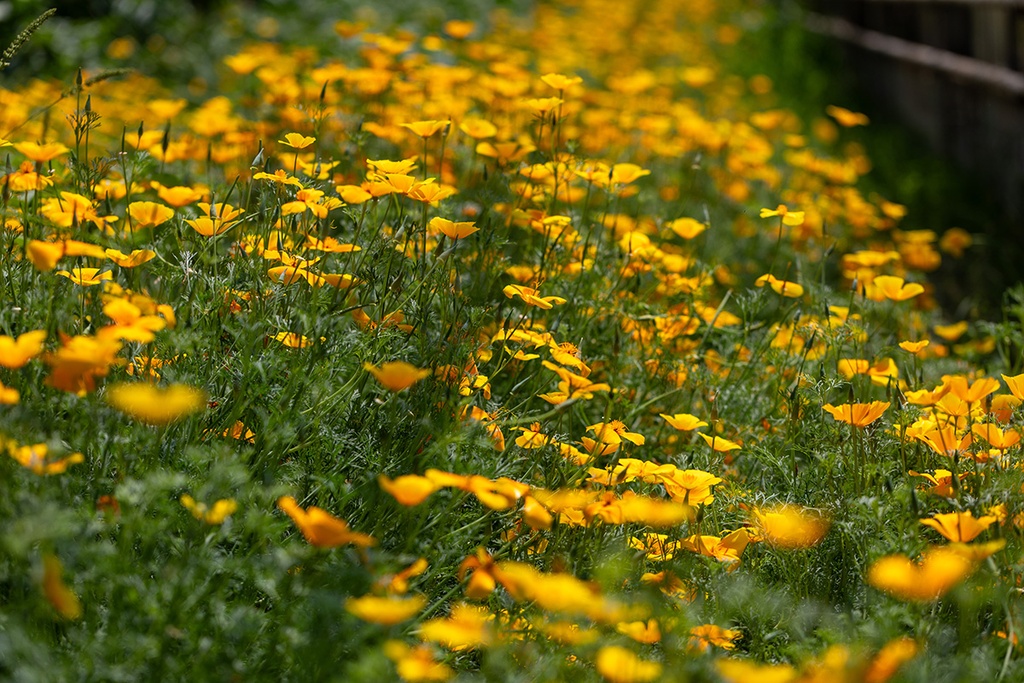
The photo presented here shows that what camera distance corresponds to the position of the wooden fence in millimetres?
4973

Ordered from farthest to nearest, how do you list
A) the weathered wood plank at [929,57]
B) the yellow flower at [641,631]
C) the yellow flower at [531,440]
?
1. the weathered wood plank at [929,57]
2. the yellow flower at [531,440]
3. the yellow flower at [641,631]

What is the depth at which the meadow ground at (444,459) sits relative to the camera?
1.39 metres

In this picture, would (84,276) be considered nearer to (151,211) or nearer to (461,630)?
(151,211)

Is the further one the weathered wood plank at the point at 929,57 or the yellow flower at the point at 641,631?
the weathered wood plank at the point at 929,57

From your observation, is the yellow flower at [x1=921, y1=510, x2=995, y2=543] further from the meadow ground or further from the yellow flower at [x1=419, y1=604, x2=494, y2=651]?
the yellow flower at [x1=419, y1=604, x2=494, y2=651]

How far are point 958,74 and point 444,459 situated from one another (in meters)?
4.78

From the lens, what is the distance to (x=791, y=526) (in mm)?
1548

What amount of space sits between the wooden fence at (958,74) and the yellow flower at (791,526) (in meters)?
3.43

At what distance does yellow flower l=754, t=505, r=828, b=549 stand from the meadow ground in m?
0.02

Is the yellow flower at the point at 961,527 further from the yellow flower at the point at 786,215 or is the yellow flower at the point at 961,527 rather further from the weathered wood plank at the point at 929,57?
the weathered wood plank at the point at 929,57

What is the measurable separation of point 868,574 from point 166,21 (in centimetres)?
591

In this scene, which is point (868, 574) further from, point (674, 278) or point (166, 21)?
point (166, 21)

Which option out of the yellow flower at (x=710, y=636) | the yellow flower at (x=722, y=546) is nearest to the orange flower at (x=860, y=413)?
the yellow flower at (x=722, y=546)

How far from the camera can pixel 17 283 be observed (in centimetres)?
192
